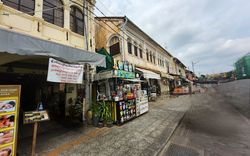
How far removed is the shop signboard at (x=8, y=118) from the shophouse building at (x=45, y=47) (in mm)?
947

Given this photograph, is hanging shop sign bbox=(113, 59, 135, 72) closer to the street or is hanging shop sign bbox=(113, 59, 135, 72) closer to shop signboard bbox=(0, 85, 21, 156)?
the street

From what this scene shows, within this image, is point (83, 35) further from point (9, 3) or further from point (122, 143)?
point (122, 143)

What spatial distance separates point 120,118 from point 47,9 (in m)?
6.63

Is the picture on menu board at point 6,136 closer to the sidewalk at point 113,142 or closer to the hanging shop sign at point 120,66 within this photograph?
the sidewalk at point 113,142

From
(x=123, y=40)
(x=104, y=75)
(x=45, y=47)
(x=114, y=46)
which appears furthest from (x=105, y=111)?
(x=123, y=40)

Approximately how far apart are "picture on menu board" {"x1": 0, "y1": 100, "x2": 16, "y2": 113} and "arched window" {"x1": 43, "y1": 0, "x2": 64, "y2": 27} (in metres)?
5.10

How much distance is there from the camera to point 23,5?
558 cm

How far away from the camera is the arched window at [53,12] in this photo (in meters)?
6.42

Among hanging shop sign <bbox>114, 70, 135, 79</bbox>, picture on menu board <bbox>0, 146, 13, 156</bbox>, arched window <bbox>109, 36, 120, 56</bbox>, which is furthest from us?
arched window <bbox>109, 36, 120, 56</bbox>

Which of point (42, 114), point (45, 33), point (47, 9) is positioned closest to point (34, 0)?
point (47, 9)

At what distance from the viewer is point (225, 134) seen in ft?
16.6

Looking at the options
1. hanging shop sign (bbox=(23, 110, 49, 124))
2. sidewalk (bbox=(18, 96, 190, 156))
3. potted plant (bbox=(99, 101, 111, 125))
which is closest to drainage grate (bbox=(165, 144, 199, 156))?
sidewalk (bbox=(18, 96, 190, 156))

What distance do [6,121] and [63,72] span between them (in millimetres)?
1856

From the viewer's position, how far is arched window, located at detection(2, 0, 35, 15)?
A: 17.1 feet
